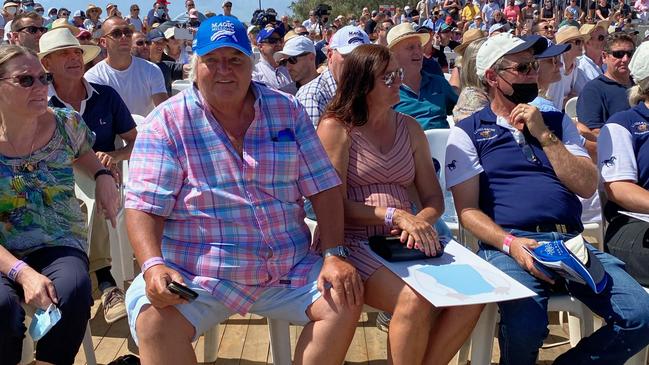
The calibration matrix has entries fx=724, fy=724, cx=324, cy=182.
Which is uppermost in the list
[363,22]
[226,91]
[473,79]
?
[226,91]

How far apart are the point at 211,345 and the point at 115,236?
932 mm

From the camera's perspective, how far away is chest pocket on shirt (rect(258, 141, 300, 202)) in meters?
2.55

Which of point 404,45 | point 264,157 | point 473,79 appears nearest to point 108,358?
point 264,157

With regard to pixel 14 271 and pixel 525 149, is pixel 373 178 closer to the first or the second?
pixel 525 149

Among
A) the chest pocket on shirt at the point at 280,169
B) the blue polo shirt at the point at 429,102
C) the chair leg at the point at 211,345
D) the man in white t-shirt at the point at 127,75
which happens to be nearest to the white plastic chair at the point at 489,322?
the chest pocket on shirt at the point at 280,169

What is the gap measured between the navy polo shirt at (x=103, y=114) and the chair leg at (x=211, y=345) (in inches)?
53.3

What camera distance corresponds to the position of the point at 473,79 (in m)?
3.46

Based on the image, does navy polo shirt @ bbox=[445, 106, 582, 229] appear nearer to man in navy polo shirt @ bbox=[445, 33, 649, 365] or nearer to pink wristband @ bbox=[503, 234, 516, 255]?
man in navy polo shirt @ bbox=[445, 33, 649, 365]

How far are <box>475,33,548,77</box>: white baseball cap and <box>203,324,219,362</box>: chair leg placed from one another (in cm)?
161

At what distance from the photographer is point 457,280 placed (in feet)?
7.98

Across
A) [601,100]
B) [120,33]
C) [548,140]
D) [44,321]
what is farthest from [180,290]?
[120,33]

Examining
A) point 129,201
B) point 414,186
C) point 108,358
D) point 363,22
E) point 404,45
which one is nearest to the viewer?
point 129,201

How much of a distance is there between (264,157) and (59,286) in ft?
2.75

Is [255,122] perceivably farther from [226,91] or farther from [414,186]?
[414,186]
